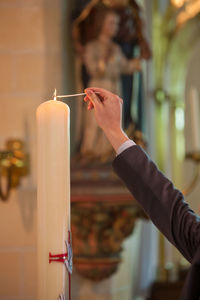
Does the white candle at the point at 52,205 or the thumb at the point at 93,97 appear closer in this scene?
the white candle at the point at 52,205

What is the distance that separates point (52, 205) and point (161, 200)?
0.80 feet

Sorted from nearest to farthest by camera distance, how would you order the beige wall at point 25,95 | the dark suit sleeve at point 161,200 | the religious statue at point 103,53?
the dark suit sleeve at point 161,200
the beige wall at point 25,95
the religious statue at point 103,53

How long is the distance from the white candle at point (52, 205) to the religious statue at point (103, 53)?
3.74 feet

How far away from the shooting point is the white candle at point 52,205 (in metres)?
0.63

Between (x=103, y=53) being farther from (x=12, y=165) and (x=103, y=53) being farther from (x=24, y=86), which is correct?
(x=12, y=165)

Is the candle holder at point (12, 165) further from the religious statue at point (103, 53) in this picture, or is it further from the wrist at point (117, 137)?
the wrist at point (117, 137)

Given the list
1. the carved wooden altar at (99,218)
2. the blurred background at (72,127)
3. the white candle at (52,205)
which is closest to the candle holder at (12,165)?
the blurred background at (72,127)

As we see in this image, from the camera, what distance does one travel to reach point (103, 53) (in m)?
1.82

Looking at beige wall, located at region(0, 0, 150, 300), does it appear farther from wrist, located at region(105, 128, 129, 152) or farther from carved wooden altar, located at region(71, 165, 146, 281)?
wrist, located at region(105, 128, 129, 152)

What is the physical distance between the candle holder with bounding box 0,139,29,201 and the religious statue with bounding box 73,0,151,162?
23 cm

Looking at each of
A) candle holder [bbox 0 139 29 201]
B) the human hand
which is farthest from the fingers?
candle holder [bbox 0 139 29 201]

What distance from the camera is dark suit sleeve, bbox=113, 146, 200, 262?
79cm

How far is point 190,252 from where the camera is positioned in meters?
0.79

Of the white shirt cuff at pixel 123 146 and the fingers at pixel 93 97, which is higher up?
the fingers at pixel 93 97
